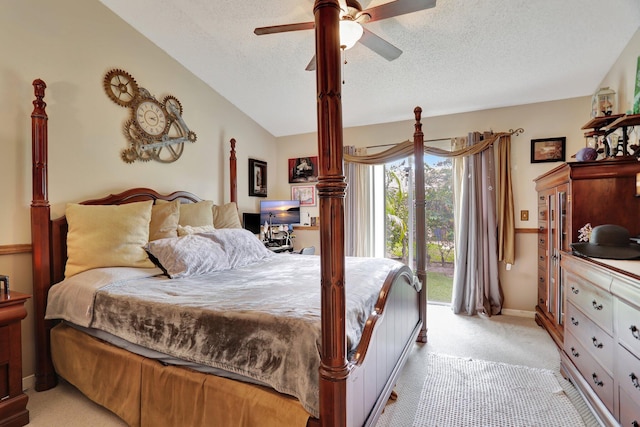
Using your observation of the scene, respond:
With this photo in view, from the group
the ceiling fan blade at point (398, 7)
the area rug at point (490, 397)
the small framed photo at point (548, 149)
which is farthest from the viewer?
the small framed photo at point (548, 149)

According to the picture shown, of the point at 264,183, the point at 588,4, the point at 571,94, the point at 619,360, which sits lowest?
the point at 619,360

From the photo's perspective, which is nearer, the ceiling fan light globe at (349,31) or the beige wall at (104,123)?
the ceiling fan light globe at (349,31)

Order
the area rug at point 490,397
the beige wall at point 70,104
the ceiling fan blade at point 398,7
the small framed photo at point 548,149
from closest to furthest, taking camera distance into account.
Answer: the ceiling fan blade at point 398,7
the area rug at point 490,397
the beige wall at point 70,104
the small framed photo at point 548,149

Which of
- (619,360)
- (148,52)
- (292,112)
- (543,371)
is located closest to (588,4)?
(619,360)

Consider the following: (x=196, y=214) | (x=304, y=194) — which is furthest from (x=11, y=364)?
(x=304, y=194)

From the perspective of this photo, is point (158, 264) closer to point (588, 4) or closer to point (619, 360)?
point (619, 360)

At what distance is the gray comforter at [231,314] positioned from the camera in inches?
51.6

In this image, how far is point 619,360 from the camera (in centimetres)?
148

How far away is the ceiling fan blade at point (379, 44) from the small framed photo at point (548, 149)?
2.28m

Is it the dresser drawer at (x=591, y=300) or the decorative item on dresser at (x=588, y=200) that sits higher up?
the decorative item on dresser at (x=588, y=200)

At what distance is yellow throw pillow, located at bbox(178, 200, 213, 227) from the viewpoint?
9.93 feet

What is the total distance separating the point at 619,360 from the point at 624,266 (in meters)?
0.45

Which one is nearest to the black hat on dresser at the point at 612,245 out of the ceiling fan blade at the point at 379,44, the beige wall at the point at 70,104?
the ceiling fan blade at the point at 379,44

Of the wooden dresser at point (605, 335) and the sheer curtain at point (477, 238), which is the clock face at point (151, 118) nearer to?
the sheer curtain at point (477, 238)
